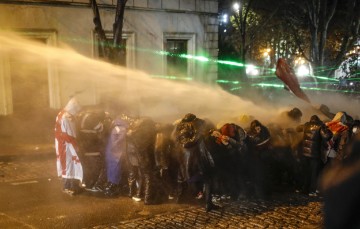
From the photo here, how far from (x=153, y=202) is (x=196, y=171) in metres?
1.08

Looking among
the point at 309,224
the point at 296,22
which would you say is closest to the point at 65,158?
the point at 309,224

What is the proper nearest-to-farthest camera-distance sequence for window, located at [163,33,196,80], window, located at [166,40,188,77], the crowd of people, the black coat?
the crowd of people < the black coat < window, located at [163,33,196,80] < window, located at [166,40,188,77]

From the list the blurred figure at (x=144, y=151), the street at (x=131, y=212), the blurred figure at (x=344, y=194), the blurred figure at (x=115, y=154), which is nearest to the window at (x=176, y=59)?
the street at (x=131, y=212)

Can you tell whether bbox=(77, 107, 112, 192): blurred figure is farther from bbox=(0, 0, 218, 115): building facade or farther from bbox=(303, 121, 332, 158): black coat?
bbox=(0, 0, 218, 115): building facade

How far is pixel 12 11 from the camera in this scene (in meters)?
13.7

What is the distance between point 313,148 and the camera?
8.82 meters

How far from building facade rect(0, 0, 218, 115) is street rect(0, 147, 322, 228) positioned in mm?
5714

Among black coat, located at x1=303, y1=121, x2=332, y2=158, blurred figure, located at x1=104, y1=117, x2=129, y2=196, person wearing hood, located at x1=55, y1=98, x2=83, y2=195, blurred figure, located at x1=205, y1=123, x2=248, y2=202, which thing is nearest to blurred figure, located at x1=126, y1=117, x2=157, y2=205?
blurred figure, located at x1=104, y1=117, x2=129, y2=196

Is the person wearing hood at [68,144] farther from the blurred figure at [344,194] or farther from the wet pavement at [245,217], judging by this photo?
the blurred figure at [344,194]

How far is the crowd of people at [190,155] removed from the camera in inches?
320

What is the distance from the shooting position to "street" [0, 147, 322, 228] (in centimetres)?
734

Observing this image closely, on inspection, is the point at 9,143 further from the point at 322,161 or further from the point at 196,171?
the point at 322,161

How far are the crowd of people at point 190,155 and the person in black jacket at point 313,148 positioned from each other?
0.06 feet

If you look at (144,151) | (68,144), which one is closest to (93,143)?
(68,144)
